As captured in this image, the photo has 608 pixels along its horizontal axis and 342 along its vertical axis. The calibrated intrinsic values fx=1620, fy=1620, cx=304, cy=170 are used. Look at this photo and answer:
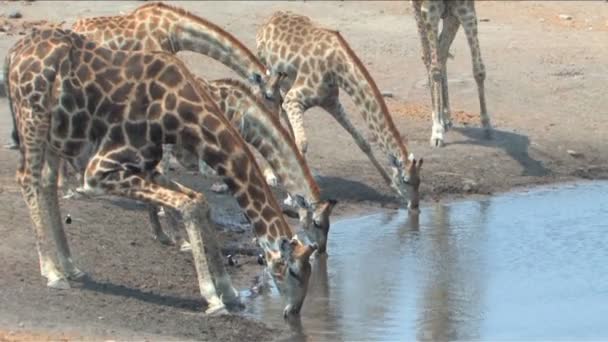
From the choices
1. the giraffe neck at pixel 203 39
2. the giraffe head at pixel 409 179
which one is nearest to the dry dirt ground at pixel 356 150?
the giraffe head at pixel 409 179

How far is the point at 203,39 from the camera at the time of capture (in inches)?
584

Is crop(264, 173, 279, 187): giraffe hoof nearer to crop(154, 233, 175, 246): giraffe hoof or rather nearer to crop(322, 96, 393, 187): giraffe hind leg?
crop(322, 96, 393, 187): giraffe hind leg

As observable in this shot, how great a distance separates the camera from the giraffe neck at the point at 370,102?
15.4m

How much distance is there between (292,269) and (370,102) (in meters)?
4.41

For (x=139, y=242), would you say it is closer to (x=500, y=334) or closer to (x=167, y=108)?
(x=167, y=108)

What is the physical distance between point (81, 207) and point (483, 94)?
18.2ft

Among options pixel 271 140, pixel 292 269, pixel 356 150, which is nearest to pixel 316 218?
pixel 271 140

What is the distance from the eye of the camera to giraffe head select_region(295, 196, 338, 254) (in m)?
13.3

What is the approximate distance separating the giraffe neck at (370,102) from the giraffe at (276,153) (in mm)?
2005

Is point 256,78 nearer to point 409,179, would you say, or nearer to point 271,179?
point 271,179

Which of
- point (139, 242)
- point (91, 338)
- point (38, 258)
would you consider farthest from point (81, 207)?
point (91, 338)

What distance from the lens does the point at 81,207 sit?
13.9 meters

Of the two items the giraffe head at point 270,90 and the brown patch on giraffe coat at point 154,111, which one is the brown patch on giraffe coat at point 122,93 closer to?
the brown patch on giraffe coat at point 154,111

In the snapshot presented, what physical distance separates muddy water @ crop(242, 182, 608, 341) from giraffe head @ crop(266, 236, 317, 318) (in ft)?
0.68
